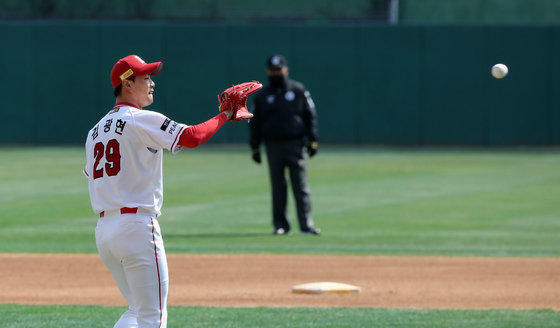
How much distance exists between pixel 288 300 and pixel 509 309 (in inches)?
70.0

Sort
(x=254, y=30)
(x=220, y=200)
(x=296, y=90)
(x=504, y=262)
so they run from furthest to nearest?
(x=254, y=30)
(x=220, y=200)
(x=296, y=90)
(x=504, y=262)

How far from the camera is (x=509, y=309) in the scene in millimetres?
7473

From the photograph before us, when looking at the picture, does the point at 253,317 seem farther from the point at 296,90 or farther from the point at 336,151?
the point at 336,151

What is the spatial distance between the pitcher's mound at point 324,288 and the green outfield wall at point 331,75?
19.6m

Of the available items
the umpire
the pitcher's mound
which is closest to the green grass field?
the umpire

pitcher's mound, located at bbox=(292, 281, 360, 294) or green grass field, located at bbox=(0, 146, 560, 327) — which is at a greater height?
pitcher's mound, located at bbox=(292, 281, 360, 294)

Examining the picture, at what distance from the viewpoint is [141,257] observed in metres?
4.62

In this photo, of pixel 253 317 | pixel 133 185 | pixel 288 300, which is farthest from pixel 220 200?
pixel 133 185

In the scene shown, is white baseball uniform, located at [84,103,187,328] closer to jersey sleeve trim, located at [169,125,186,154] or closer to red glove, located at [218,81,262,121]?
jersey sleeve trim, located at [169,125,186,154]

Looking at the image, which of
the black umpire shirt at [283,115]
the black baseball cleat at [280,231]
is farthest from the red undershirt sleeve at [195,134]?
the black baseball cleat at [280,231]

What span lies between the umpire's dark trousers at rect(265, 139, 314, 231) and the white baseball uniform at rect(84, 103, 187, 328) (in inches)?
264

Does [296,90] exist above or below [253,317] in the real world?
above

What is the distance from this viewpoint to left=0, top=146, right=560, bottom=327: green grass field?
7.06 metres

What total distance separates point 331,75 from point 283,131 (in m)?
17.1
